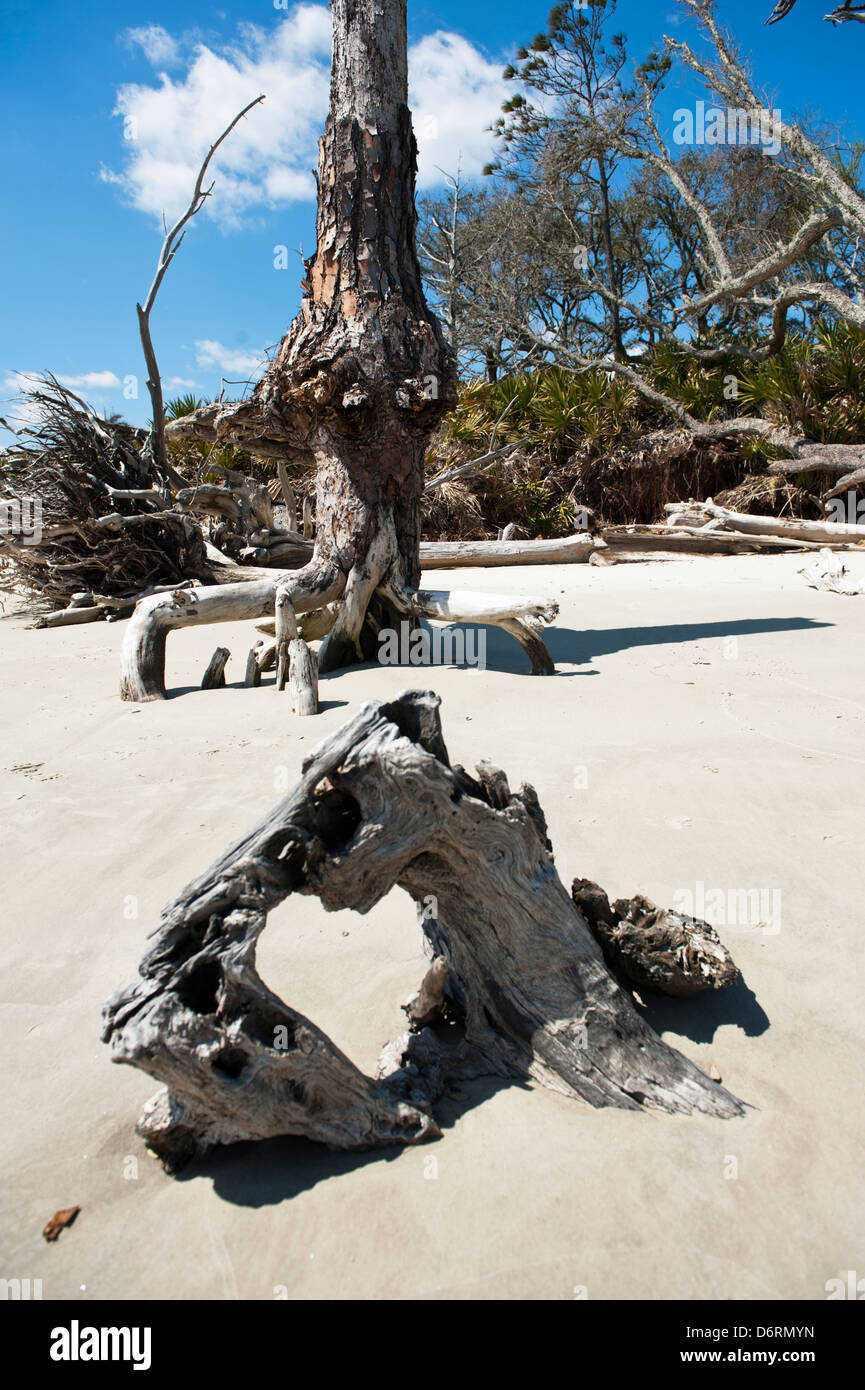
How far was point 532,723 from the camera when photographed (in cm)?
501

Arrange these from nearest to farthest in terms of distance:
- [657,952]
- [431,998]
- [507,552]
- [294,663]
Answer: [431,998] → [657,952] → [294,663] → [507,552]

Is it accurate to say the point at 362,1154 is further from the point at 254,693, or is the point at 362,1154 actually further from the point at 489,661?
the point at 489,661

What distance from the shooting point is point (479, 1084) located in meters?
2.29

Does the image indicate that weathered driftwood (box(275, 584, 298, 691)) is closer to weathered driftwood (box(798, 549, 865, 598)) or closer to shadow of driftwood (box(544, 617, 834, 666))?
shadow of driftwood (box(544, 617, 834, 666))

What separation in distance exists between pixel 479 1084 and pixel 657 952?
2.19ft

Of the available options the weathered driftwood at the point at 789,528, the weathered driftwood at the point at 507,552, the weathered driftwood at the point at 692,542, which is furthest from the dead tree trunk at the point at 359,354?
the weathered driftwood at the point at 789,528

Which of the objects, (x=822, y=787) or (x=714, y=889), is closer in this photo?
(x=714, y=889)

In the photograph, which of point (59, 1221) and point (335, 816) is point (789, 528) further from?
point (59, 1221)

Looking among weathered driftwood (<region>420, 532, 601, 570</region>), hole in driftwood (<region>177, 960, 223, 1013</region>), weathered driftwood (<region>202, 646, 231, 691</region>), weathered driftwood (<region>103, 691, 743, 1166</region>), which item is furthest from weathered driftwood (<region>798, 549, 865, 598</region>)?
hole in driftwood (<region>177, 960, 223, 1013</region>)

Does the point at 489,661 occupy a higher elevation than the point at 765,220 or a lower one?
lower

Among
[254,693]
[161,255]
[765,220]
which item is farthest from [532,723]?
[765,220]

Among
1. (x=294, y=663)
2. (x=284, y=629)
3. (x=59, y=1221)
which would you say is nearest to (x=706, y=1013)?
(x=59, y=1221)

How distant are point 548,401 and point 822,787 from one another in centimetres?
1447

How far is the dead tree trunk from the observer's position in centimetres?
606
